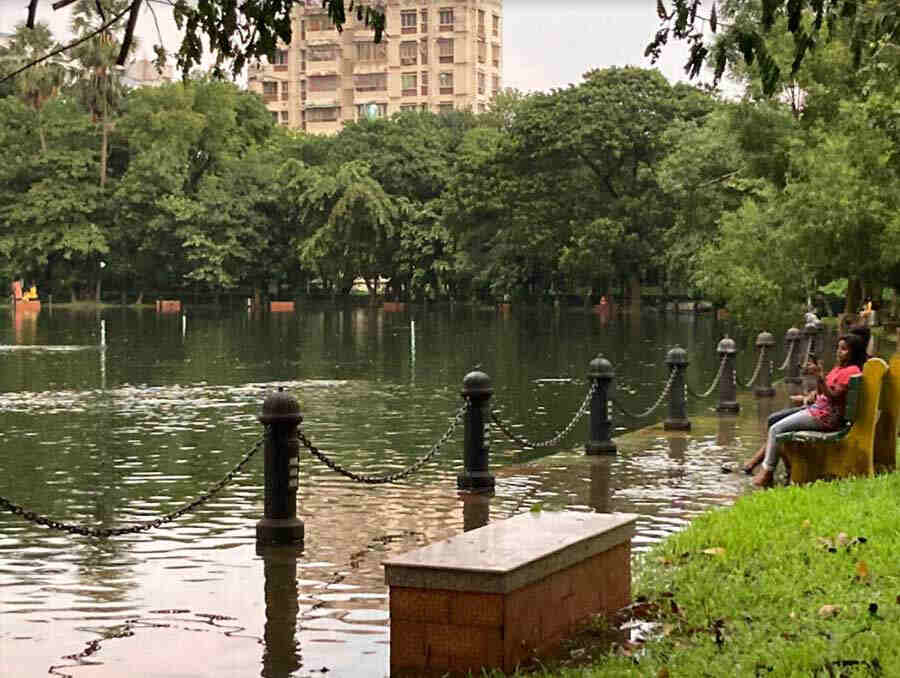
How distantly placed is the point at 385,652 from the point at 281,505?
12.4ft

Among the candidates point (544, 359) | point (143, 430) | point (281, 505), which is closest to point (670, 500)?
point (281, 505)

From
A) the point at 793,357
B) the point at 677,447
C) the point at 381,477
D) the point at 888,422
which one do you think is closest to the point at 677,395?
the point at 677,447

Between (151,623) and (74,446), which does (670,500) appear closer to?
(151,623)

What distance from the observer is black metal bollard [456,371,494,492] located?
50.0 ft

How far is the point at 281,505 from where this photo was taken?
12.4 m

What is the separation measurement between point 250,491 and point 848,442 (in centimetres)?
608

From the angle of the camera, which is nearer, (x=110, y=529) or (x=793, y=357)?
(x=110, y=529)

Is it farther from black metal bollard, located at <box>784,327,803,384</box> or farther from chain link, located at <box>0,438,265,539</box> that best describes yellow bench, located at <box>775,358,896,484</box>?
black metal bollard, located at <box>784,327,803,384</box>

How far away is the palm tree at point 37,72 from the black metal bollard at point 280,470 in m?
97.5

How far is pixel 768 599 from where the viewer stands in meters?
9.27

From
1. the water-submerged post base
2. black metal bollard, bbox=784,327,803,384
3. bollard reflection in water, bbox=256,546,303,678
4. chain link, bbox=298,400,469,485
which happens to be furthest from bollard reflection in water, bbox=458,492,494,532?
black metal bollard, bbox=784,327,803,384

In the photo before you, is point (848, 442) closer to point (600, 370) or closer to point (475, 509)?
point (475, 509)

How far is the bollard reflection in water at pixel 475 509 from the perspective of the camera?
44.6ft

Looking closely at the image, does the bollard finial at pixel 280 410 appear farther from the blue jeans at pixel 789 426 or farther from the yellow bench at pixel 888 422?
the yellow bench at pixel 888 422
